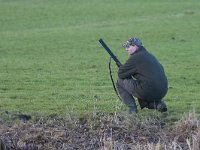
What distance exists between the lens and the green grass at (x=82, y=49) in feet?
54.2

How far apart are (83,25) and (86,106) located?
2513 centimetres

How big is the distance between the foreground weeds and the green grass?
4.44 feet

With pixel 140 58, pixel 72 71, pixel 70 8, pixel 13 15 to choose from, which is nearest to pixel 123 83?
pixel 140 58

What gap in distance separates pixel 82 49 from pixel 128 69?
14.9 m

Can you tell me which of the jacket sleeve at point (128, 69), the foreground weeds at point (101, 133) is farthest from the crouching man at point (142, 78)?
the foreground weeds at point (101, 133)

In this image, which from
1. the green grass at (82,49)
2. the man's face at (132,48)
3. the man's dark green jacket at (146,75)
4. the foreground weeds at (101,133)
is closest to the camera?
the foreground weeds at (101,133)

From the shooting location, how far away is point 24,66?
76.8 ft

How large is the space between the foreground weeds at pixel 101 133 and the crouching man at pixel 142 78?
813 millimetres

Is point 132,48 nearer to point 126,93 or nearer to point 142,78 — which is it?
point 142,78

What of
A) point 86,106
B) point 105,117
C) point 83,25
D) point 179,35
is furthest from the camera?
point 83,25

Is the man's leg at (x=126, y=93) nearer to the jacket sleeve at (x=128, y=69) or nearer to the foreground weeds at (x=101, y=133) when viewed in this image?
the jacket sleeve at (x=128, y=69)

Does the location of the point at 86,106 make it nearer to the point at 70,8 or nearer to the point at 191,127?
the point at 191,127

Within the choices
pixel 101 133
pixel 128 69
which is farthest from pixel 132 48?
pixel 101 133

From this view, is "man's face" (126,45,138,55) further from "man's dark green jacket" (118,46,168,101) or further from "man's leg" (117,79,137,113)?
"man's leg" (117,79,137,113)
